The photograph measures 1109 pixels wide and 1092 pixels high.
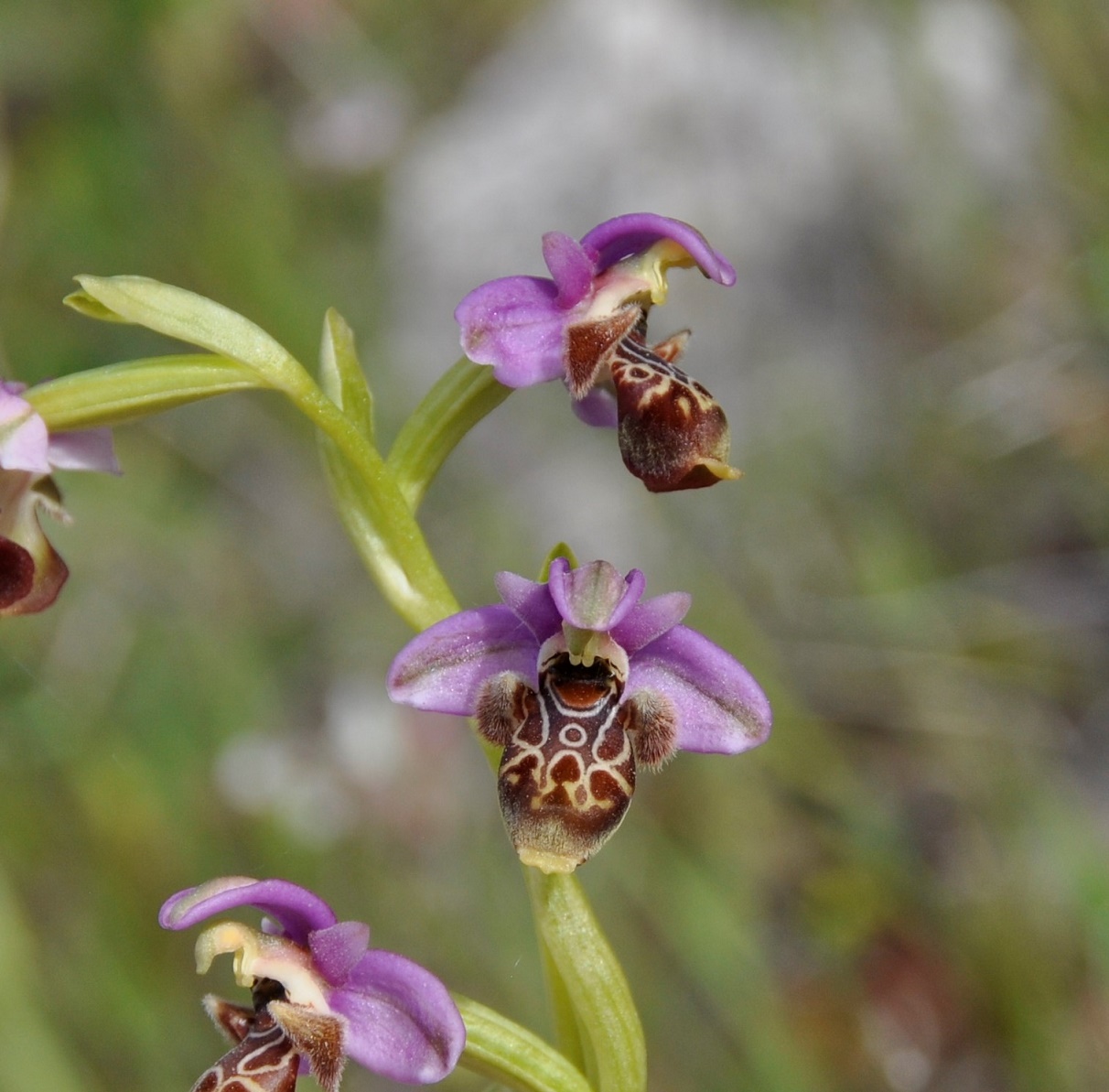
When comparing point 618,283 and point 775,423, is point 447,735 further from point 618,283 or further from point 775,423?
point 618,283

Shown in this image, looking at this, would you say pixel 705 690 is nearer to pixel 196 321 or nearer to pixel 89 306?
pixel 196 321

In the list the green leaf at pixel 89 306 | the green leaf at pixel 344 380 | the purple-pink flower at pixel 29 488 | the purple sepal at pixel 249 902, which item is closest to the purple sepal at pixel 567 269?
the green leaf at pixel 344 380

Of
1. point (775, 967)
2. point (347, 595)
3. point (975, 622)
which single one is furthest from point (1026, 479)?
point (347, 595)

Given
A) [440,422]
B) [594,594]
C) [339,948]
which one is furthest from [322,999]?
[440,422]

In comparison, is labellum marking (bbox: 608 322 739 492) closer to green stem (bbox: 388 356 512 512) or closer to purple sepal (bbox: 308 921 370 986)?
green stem (bbox: 388 356 512 512)

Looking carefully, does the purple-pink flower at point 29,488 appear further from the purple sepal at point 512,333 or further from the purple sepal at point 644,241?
the purple sepal at point 644,241
